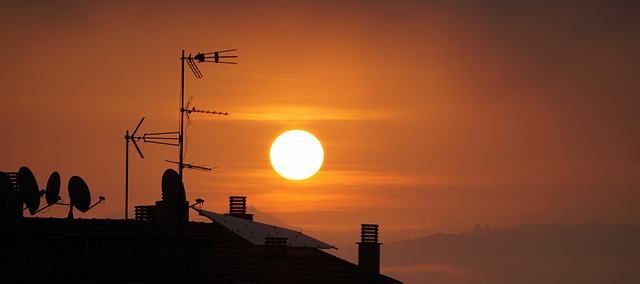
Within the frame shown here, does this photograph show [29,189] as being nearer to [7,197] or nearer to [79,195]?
[7,197]

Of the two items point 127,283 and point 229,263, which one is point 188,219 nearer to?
point 229,263

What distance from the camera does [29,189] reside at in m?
64.8

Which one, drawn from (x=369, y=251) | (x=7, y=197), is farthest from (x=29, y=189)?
(x=369, y=251)

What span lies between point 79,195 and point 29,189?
11.6 feet

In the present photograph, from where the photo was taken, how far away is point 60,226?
2660 inches

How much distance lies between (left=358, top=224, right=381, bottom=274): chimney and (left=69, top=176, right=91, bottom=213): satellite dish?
21.3 metres

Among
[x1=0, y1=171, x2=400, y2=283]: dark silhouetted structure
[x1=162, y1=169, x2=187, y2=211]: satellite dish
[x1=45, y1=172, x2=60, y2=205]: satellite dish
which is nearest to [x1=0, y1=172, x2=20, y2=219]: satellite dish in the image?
[x1=0, y1=171, x2=400, y2=283]: dark silhouetted structure

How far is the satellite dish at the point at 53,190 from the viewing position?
2675 inches

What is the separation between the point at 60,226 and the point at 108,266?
5580mm

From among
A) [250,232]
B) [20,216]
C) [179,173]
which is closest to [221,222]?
[250,232]

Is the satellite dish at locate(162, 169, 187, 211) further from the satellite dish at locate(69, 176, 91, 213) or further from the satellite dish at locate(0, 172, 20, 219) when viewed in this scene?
the satellite dish at locate(0, 172, 20, 219)

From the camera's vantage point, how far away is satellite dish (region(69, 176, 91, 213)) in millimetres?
68000

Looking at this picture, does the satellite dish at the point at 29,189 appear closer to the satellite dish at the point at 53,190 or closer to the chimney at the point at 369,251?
the satellite dish at the point at 53,190

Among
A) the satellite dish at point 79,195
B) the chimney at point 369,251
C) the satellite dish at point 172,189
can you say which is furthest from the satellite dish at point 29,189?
the chimney at point 369,251
